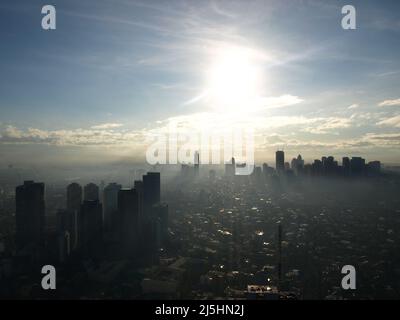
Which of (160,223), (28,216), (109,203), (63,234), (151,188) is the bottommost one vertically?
(160,223)

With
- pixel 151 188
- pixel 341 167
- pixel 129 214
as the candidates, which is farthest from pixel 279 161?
pixel 129 214

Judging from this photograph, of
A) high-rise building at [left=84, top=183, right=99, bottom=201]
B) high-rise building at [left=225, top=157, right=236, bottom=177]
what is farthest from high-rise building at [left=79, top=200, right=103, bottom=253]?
high-rise building at [left=225, top=157, right=236, bottom=177]

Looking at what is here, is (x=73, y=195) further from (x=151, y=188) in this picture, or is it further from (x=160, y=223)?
(x=160, y=223)

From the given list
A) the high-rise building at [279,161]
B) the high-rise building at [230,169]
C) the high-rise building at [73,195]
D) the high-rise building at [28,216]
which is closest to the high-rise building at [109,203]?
the high-rise building at [73,195]

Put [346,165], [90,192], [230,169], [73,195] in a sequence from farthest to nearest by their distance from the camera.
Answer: [230,169], [346,165], [90,192], [73,195]

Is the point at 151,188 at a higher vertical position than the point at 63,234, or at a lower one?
higher

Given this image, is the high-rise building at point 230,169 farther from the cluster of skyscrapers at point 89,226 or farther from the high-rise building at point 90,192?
the cluster of skyscrapers at point 89,226

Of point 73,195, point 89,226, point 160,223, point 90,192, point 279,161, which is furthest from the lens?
point 279,161

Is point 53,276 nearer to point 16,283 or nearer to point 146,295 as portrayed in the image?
point 16,283

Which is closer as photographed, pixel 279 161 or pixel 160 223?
pixel 160 223
